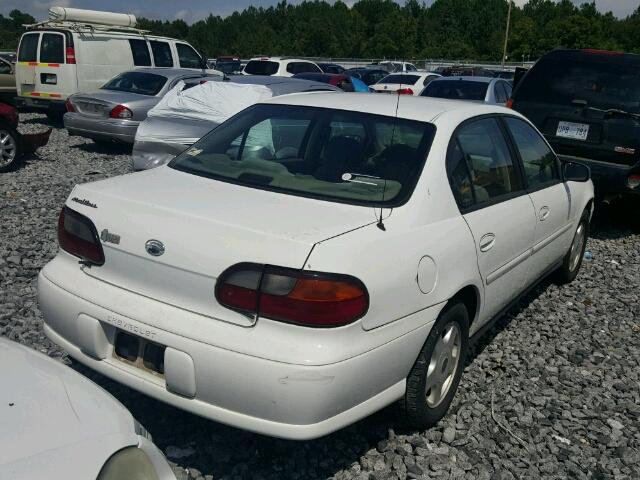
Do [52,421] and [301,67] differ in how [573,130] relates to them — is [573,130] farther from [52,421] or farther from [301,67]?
[301,67]

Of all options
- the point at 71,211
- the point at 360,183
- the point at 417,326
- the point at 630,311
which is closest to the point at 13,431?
the point at 71,211

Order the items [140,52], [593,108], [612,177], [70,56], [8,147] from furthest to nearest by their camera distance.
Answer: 1. [140,52]
2. [70,56]
3. [8,147]
4. [593,108]
5. [612,177]

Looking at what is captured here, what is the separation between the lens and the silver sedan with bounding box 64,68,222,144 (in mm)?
10508

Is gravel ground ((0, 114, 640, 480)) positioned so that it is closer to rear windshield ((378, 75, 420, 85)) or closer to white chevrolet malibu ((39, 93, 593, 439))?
white chevrolet malibu ((39, 93, 593, 439))

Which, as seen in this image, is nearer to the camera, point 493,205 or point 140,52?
point 493,205

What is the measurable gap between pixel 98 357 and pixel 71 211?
2.32 ft

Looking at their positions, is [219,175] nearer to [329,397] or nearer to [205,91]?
[329,397]

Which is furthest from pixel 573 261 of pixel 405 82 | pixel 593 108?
pixel 405 82

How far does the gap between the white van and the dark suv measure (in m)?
7.31

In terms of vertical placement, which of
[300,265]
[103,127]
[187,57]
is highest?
[187,57]

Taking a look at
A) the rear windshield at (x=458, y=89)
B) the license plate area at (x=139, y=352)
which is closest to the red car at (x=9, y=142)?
the rear windshield at (x=458, y=89)

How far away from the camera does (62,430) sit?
5.89 feet

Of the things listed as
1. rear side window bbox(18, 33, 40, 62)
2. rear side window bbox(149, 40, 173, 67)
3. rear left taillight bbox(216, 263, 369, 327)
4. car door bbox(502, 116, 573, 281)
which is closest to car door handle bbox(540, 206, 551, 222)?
car door bbox(502, 116, 573, 281)

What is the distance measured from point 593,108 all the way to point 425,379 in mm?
5099
